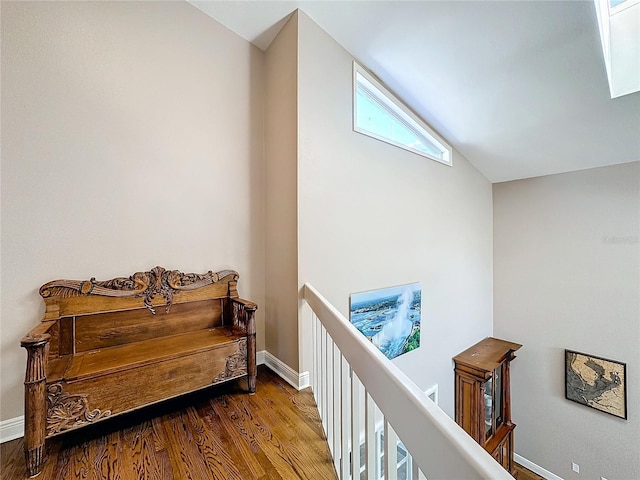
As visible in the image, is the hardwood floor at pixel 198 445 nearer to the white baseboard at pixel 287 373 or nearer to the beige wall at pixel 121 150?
the white baseboard at pixel 287 373

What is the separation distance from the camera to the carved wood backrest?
5.50 ft

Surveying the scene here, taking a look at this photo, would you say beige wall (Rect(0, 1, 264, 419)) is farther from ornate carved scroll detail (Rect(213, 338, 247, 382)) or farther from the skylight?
the skylight

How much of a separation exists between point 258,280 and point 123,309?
1.04 metres

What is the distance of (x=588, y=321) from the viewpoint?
4074 millimetres

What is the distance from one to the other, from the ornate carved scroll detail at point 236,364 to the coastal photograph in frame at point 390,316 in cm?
113

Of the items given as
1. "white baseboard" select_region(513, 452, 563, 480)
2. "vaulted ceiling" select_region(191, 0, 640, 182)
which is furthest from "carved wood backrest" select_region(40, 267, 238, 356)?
"white baseboard" select_region(513, 452, 563, 480)

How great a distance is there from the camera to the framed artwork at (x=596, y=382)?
151 inches

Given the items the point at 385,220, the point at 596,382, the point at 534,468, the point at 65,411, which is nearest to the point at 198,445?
the point at 65,411

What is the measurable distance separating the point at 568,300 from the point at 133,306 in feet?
19.0

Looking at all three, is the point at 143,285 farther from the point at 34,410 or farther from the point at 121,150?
the point at 121,150

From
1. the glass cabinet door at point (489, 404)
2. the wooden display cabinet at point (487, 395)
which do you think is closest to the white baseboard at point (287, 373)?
the wooden display cabinet at point (487, 395)

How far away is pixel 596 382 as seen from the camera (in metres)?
4.01

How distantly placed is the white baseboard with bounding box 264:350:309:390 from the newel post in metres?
1.40

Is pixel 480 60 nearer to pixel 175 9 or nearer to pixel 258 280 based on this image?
pixel 175 9
